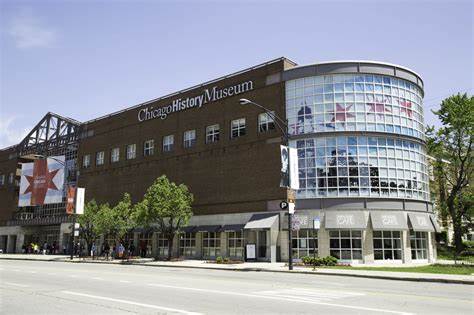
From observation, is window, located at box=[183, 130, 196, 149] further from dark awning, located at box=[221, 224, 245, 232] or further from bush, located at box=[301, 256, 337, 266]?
bush, located at box=[301, 256, 337, 266]

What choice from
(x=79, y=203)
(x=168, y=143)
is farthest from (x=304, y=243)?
(x=79, y=203)

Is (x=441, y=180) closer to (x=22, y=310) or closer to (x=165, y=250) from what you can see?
(x=165, y=250)

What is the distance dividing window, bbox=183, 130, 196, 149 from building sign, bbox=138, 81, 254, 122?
109 inches

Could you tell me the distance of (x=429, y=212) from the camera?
39562mm

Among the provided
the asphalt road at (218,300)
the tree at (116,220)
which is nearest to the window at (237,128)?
the tree at (116,220)

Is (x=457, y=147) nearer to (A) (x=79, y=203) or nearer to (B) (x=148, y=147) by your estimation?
(B) (x=148, y=147)

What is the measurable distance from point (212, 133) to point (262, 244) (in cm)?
1301

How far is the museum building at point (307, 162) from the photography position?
35.9 metres

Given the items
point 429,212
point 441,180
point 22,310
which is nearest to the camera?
point 22,310

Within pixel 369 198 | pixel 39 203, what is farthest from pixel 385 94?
pixel 39 203

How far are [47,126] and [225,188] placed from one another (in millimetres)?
39429

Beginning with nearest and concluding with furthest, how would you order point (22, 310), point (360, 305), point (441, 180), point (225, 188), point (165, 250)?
point (22, 310) → point (360, 305) → point (225, 188) → point (165, 250) → point (441, 180)

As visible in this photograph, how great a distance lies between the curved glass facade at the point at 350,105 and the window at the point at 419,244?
864 cm

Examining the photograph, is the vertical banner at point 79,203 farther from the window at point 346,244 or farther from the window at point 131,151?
the window at point 346,244
